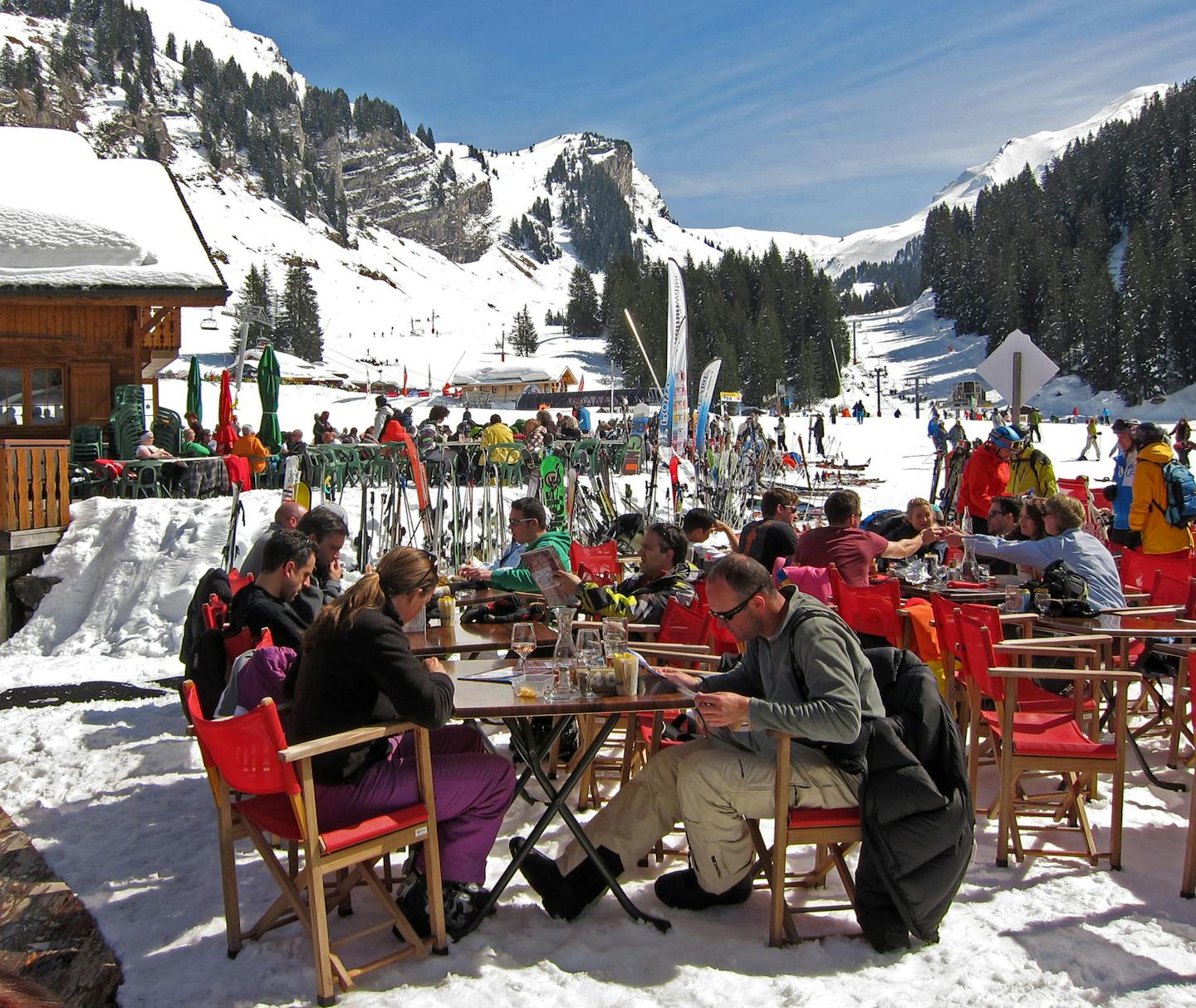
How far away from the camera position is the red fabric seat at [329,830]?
2.86m

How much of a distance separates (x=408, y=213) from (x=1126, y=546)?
7799 inches

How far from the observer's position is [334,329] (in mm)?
110750

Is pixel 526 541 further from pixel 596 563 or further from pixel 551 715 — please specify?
pixel 551 715

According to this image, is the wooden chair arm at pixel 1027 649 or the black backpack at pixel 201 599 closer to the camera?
the wooden chair arm at pixel 1027 649

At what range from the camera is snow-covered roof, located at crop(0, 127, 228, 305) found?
12.6 metres

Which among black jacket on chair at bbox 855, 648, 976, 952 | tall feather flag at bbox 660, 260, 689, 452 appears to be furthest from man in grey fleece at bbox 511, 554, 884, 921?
tall feather flag at bbox 660, 260, 689, 452

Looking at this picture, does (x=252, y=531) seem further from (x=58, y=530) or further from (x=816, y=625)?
(x=816, y=625)

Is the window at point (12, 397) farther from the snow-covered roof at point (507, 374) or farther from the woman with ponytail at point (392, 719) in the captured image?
the snow-covered roof at point (507, 374)

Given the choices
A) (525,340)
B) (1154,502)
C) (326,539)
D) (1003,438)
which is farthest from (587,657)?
(525,340)

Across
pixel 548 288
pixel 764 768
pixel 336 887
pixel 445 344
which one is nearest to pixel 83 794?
pixel 336 887

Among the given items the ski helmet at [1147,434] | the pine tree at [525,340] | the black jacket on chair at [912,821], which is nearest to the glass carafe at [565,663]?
the black jacket on chair at [912,821]

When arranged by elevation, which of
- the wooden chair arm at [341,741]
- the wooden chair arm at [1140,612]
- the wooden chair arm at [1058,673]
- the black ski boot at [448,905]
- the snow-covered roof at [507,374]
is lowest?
the black ski boot at [448,905]

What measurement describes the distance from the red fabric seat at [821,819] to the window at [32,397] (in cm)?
1399

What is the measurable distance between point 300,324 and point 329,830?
95.1 m
